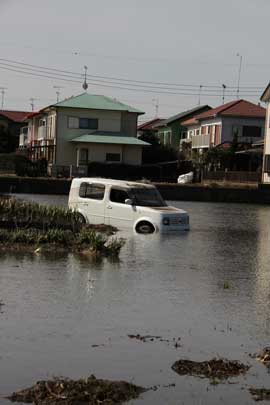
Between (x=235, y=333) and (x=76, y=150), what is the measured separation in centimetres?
5328

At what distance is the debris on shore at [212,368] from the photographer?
699 cm

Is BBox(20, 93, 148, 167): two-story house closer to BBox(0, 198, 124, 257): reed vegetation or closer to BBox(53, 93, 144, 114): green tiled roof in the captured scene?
BBox(53, 93, 144, 114): green tiled roof

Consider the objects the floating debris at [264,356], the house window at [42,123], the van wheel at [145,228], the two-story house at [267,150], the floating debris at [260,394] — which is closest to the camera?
the floating debris at [260,394]

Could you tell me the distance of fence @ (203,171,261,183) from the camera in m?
51.2

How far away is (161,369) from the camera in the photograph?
7168mm

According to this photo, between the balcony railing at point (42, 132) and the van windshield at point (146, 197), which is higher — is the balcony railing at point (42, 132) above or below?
above

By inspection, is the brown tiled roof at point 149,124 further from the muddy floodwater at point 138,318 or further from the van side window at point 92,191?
the muddy floodwater at point 138,318

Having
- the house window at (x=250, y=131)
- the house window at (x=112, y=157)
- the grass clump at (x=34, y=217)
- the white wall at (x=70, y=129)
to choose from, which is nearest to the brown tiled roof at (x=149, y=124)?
the house window at (x=250, y=131)

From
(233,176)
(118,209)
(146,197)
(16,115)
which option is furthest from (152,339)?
(16,115)

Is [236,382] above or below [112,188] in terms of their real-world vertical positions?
below

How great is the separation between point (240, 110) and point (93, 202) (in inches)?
1850

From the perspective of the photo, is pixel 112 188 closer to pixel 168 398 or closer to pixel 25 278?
pixel 25 278

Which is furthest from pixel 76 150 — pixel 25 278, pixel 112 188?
pixel 25 278

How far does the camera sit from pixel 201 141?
7125cm
